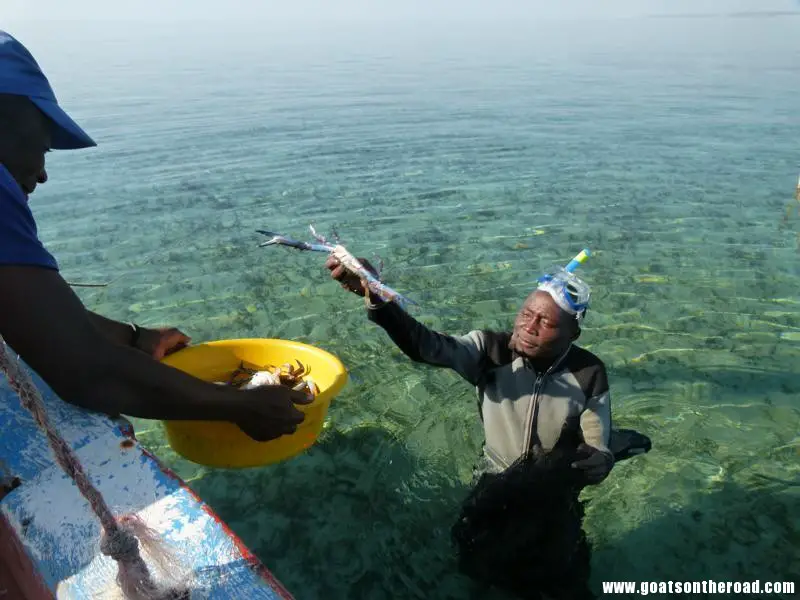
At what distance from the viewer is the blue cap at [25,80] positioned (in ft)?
8.23

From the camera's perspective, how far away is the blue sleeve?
7.04 ft

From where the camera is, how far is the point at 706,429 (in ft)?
17.8

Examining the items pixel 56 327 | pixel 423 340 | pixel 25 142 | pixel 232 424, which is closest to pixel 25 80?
pixel 25 142

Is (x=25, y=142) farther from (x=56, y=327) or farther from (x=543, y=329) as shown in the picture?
(x=543, y=329)

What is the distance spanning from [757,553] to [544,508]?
1.55 m

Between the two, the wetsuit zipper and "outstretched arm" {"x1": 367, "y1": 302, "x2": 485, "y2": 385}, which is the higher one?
"outstretched arm" {"x1": 367, "y1": 302, "x2": 485, "y2": 385}

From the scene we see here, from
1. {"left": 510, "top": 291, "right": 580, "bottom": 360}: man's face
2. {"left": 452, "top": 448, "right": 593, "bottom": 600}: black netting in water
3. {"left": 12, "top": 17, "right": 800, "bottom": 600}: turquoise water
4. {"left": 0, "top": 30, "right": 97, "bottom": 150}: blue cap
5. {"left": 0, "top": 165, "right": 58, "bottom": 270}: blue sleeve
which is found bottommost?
{"left": 12, "top": 17, "right": 800, "bottom": 600}: turquoise water

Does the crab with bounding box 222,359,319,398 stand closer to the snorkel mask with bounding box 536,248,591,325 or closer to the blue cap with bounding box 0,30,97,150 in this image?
the snorkel mask with bounding box 536,248,591,325

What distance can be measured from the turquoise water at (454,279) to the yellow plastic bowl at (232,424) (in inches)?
31.3

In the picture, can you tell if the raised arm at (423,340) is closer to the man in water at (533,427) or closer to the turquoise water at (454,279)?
the man in water at (533,427)

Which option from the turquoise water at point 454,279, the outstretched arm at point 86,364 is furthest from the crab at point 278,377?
the outstretched arm at point 86,364

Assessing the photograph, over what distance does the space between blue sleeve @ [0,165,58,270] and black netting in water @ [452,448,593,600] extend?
2.88m

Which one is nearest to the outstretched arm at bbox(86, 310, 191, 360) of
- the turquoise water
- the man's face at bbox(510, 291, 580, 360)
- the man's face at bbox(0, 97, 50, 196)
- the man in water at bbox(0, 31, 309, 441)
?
the turquoise water

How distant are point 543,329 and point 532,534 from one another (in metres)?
1.28
